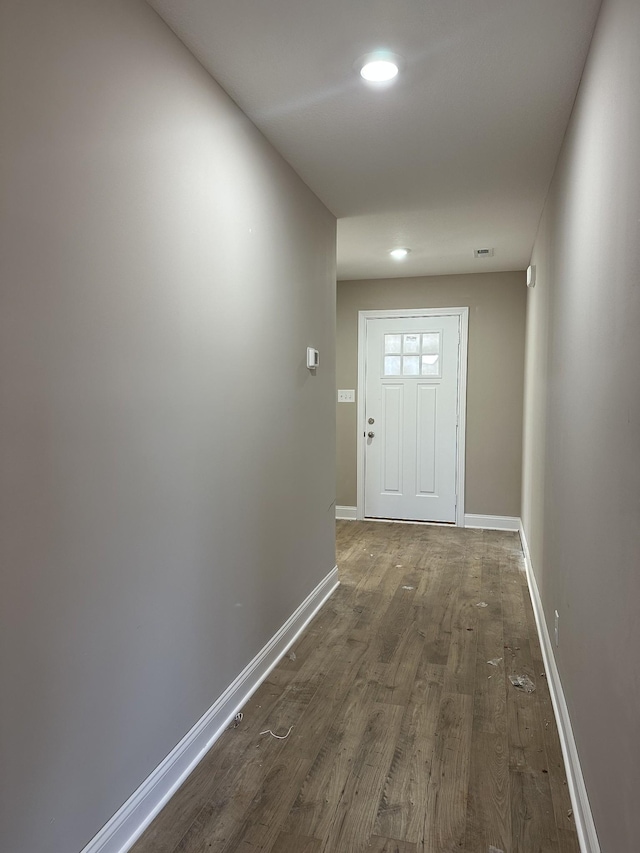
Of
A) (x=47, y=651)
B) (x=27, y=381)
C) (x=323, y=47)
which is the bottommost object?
(x=47, y=651)

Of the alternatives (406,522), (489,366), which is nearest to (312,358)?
(489,366)

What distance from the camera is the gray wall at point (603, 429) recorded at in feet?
4.07

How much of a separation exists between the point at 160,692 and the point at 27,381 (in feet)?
3.59

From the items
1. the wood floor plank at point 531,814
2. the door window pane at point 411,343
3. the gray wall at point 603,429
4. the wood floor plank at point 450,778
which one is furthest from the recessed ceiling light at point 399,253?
the wood floor plank at point 531,814

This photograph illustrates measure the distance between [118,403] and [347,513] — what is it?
449 cm

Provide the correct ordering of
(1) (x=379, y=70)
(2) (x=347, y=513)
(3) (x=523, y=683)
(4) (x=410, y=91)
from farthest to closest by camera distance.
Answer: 1. (2) (x=347, y=513)
2. (3) (x=523, y=683)
3. (4) (x=410, y=91)
4. (1) (x=379, y=70)

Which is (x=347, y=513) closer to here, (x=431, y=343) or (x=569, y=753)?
(x=431, y=343)

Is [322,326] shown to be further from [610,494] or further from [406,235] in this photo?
[610,494]

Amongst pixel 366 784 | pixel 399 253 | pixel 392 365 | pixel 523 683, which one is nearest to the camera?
pixel 366 784

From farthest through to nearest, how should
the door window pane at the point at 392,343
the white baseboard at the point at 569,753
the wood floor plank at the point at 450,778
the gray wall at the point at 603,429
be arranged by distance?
the door window pane at the point at 392,343, the wood floor plank at the point at 450,778, the white baseboard at the point at 569,753, the gray wall at the point at 603,429

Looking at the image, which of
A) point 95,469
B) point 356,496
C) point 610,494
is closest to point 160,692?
point 95,469

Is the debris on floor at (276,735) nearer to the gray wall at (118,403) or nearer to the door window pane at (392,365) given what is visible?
the gray wall at (118,403)

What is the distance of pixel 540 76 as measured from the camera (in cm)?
213

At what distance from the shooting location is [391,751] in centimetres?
214
